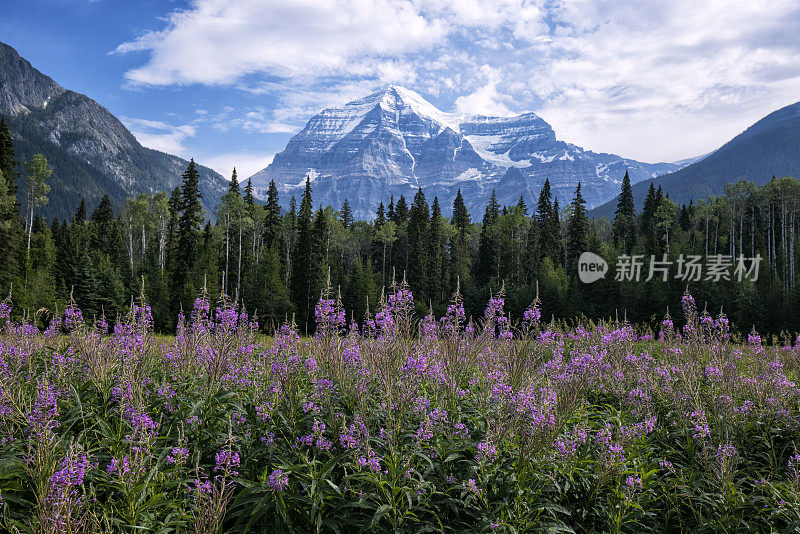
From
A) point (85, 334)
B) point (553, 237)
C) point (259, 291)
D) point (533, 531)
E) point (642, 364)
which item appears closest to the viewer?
point (533, 531)

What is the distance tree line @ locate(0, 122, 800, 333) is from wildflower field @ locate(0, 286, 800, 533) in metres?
33.7

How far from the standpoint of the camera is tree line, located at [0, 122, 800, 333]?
4991cm

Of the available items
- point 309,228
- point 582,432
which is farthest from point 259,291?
point 582,432

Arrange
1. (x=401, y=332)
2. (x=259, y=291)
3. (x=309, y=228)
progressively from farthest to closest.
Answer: (x=309, y=228), (x=259, y=291), (x=401, y=332)

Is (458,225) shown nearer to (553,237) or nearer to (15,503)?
(553,237)

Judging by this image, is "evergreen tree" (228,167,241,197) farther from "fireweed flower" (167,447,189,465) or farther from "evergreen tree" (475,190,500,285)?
"fireweed flower" (167,447,189,465)

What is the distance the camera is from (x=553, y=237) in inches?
2832

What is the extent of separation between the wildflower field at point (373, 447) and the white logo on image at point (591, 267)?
6039cm

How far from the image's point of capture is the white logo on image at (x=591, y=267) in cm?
6278

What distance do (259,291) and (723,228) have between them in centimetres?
7908

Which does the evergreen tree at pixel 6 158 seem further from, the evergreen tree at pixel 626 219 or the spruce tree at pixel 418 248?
the evergreen tree at pixel 626 219

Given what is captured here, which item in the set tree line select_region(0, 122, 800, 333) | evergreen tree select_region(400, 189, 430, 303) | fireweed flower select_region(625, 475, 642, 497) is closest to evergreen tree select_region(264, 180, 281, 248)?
tree line select_region(0, 122, 800, 333)

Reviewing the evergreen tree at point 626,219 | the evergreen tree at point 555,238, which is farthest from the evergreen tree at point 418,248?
the evergreen tree at point 626,219

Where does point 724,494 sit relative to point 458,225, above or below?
below
